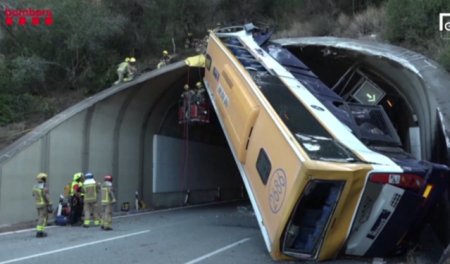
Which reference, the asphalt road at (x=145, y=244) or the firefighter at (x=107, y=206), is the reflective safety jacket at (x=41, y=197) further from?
the firefighter at (x=107, y=206)

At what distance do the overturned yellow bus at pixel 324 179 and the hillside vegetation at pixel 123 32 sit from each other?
7560 millimetres

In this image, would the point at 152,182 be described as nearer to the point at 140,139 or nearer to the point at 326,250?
the point at 140,139

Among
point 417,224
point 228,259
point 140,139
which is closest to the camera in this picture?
point 417,224

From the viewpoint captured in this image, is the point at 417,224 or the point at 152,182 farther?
the point at 152,182

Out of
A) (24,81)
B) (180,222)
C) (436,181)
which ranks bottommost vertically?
(180,222)

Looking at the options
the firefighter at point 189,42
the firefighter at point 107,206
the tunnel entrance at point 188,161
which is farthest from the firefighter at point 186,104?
the firefighter at point 189,42

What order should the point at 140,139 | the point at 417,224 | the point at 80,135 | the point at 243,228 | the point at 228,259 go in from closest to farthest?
1. the point at 417,224
2. the point at 228,259
3. the point at 243,228
4. the point at 80,135
5. the point at 140,139

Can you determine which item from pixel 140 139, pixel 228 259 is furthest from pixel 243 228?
pixel 140 139

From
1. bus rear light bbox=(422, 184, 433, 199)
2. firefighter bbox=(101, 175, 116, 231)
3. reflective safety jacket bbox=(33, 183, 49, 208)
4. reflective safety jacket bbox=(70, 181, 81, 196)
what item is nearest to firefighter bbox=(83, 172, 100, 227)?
firefighter bbox=(101, 175, 116, 231)

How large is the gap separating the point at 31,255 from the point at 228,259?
336 cm

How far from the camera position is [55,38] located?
79.4 feet

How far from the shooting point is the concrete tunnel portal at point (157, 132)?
13555 mm

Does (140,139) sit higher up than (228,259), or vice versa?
(140,139)

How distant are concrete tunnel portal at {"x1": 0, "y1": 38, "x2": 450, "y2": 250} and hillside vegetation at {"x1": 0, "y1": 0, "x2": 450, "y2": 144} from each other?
2.21 m
